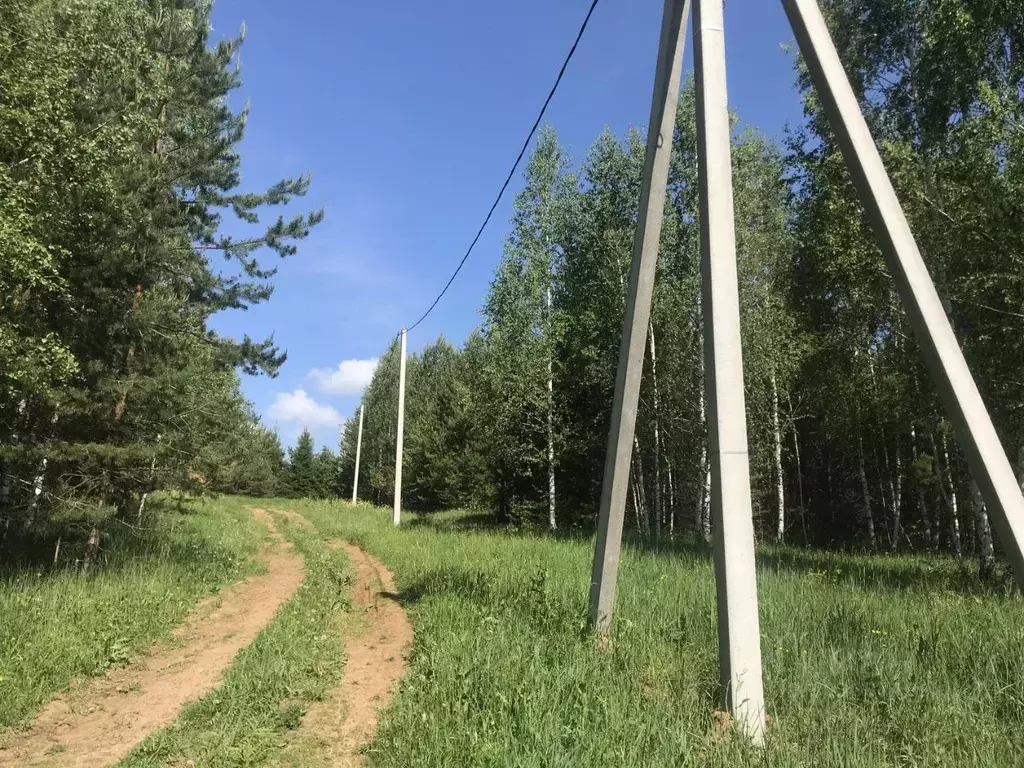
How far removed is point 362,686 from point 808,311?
58.1ft

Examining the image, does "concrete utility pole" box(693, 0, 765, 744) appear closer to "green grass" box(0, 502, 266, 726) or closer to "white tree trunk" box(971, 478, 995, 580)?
"green grass" box(0, 502, 266, 726)

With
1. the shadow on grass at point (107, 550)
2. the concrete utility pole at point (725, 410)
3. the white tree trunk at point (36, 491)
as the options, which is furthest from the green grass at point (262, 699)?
the white tree trunk at point (36, 491)

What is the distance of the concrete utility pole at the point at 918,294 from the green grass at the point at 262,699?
179 inches

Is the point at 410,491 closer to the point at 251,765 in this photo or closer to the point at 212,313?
the point at 212,313

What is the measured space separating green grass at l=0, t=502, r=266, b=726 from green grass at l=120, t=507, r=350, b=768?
129cm

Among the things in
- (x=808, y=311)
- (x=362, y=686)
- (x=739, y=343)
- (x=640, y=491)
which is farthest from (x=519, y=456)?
(x=739, y=343)

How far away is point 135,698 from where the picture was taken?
533 centimetres

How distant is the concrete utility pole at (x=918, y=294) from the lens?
3.44 meters

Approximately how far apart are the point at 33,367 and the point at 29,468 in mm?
3243

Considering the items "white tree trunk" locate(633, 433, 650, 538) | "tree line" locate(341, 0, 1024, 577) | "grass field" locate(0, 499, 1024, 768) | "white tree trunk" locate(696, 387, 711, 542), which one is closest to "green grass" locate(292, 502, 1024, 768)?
"grass field" locate(0, 499, 1024, 768)

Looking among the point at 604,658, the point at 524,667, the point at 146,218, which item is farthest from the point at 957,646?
the point at 146,218

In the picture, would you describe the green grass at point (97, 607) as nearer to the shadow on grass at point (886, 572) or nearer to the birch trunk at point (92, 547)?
the birch trunk at point (92, 547)

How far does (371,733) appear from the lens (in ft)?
14.3

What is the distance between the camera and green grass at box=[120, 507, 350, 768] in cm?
407
